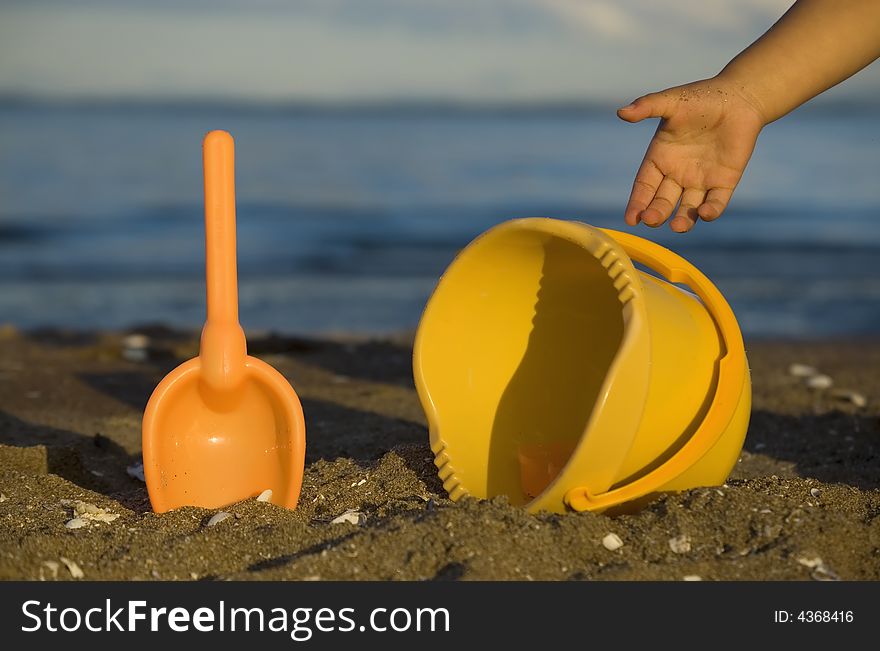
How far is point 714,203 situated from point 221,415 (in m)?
1.26

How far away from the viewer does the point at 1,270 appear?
9.30m

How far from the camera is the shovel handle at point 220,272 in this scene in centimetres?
233

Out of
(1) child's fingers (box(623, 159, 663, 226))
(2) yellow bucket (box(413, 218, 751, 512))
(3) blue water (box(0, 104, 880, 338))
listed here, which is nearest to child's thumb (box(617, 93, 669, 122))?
(1) child's fingers (box(623, 159, 663, 226))

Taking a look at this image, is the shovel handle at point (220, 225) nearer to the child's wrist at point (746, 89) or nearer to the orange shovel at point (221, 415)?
the orange shovel at point (221, 415)

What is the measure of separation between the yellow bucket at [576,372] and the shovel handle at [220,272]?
0.43m

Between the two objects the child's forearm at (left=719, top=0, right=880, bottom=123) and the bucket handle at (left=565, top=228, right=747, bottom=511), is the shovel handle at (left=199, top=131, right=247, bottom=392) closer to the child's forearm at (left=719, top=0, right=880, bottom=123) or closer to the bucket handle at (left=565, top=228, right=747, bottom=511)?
the bucket handle at (left=565, top=228, right=747, bottom=511)

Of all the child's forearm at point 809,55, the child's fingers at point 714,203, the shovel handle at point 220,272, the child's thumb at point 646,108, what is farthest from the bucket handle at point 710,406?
the shovel handle at point 220,272

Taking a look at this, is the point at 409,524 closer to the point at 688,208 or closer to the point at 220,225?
the point at 220,225

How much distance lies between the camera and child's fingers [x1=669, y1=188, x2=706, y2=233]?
8.00ft

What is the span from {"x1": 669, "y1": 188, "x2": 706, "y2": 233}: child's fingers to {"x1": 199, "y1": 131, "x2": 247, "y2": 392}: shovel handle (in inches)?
40.4

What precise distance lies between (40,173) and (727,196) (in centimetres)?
1612

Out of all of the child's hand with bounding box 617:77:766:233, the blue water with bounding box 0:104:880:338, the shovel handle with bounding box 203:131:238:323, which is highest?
the child's hand with bounding box 617:77:766:233

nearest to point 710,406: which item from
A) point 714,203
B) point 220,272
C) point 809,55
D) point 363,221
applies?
point 714,203

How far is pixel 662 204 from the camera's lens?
242 cm
